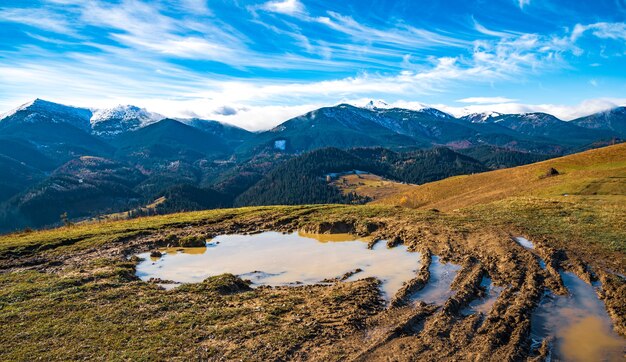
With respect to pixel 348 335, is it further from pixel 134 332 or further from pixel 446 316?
pixel 134 332

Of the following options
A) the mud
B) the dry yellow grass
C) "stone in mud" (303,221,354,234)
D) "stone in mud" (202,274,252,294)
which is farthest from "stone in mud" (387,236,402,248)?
the dry yellow grass

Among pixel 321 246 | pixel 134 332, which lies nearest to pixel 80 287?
pixel 134 332

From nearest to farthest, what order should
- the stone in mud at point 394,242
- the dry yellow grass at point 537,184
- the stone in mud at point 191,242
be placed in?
the stone in mud at point 394,242 < the stone in mud at point 191,242 < the dry yellow grass at point 537,184

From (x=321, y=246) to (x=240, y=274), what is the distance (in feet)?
25.3

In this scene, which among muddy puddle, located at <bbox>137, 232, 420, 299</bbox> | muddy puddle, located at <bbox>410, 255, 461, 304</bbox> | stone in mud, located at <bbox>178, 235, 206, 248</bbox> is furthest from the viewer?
stone in mud, located at <bbox>178, 235, 206, 248</bbox>

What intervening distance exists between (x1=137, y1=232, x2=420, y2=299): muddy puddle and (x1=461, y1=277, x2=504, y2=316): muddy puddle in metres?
3.33

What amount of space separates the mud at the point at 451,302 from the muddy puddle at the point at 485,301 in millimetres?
38

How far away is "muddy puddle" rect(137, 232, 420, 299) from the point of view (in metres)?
20.7

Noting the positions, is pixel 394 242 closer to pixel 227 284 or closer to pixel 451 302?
pixel 451 302

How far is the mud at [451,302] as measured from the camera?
1220 centimetres

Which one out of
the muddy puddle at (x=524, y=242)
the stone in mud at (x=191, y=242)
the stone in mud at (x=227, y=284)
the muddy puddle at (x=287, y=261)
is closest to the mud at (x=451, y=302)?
the muddy puddle at (x=524, y=242)

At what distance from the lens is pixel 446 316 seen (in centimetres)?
1429

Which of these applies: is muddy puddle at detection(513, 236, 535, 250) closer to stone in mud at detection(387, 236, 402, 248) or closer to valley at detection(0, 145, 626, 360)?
valley at detection(0, 145, 626, 360)

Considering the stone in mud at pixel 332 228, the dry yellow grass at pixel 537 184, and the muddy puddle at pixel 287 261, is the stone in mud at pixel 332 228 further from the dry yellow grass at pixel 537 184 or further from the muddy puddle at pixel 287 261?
the dry yellow grass at pixel 537 184
